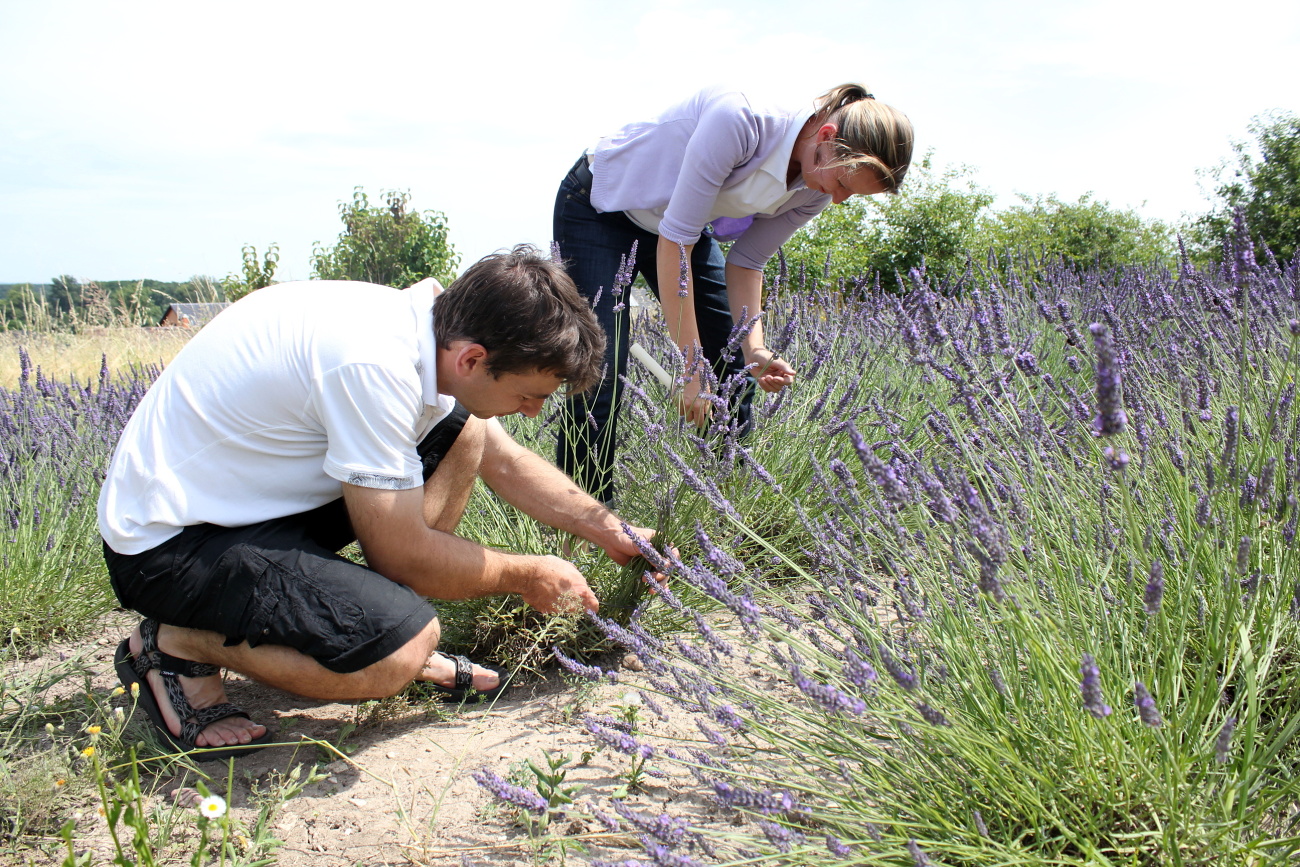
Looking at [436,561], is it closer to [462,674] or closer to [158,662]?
[462,674]

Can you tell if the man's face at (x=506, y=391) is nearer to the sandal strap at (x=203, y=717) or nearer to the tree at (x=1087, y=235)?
the sandal strap at (x=203, y=717)

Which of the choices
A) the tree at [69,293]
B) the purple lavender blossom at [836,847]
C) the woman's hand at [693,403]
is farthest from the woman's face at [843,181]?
the tree at [69,293]

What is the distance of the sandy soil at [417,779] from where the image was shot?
1482 mm

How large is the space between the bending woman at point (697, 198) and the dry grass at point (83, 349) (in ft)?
22.6

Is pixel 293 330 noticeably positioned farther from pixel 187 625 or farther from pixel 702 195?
pixel 702 195

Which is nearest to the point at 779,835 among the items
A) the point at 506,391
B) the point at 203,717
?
the point at 506,391

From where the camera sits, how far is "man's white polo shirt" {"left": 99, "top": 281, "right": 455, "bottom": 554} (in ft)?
5.61

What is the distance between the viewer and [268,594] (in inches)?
68.7

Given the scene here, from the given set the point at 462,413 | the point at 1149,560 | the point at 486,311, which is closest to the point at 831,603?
the point at 1149,560

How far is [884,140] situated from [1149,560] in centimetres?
139

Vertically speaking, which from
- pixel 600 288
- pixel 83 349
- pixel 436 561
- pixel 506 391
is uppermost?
pixel 600 288

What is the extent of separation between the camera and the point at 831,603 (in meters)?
1.56

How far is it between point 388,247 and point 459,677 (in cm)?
1645

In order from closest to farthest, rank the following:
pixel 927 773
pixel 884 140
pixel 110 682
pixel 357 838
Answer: pixel 927 773 < pixel 357 838 < pixel 110 682 < pixel 884 140
